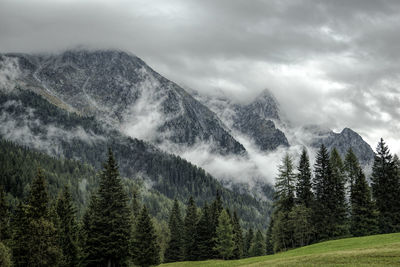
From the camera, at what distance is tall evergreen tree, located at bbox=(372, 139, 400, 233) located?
69.6m

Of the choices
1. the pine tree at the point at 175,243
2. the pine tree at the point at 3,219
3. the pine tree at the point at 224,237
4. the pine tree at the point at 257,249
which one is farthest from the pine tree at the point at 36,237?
the pine tree at the point at 257,249

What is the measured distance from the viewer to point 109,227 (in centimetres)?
5819

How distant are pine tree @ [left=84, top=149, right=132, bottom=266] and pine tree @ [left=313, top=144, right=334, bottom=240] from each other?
35.1 metres

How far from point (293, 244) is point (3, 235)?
52279mm

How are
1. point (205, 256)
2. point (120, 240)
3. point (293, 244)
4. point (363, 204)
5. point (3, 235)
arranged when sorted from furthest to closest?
1. point (205, 256)
2. point (293, 244)
3. point (363, 204)
4. point (3, 235)
5. point (120, 240)

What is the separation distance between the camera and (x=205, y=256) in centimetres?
8712

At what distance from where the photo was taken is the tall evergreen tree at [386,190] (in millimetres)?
69625

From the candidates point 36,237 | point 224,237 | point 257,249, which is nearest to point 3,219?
point 36,237

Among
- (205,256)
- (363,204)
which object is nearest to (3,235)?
(205,256)

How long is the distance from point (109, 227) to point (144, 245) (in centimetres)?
1626

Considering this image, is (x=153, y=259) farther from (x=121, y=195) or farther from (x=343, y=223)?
(x=343, y=223)

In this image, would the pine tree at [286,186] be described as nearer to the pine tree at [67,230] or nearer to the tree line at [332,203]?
the tree line at [332,203]

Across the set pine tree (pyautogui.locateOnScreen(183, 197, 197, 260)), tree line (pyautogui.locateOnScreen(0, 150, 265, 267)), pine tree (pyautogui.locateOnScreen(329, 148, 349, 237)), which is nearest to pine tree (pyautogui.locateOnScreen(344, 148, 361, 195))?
pine tree (pyautogui.locateOnScreen(329, 148, 349, 237))

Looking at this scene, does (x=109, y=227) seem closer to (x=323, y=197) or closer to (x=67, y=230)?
(x=67, y=230)
